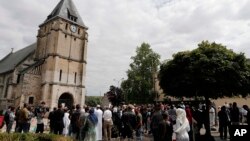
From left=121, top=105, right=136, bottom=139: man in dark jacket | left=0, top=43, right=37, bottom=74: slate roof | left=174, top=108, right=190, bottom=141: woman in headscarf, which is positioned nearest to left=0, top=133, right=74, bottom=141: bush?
left=121, top=105, right=136, bottom=139: man in dark jacket

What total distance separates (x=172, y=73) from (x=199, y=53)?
105 inches

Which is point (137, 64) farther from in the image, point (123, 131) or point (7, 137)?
point (7, 137)

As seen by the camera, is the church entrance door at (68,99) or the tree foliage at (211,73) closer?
the tree foliage at (211,73)

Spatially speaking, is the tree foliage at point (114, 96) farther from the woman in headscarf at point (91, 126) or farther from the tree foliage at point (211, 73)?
the woman in headscarf at point (91, 126)

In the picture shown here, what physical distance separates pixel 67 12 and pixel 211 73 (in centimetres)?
3464

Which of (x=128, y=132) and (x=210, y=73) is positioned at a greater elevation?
(x=210, y=73)

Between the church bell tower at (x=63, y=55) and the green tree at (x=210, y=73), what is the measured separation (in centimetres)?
2439

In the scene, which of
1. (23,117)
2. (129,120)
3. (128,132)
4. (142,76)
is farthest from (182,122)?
(142,76)

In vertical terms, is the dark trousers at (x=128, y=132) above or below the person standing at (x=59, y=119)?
below

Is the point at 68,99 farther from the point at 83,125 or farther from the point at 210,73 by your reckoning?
the point at 83,125

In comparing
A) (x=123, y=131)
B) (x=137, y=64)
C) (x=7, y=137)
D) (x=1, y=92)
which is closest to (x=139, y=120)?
(x=123, y=131)

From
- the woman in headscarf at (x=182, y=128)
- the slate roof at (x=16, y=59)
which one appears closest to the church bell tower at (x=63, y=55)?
the slate roof at (x=16, y=59)

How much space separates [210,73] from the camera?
15.7 metres

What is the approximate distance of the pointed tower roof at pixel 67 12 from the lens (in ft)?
139
